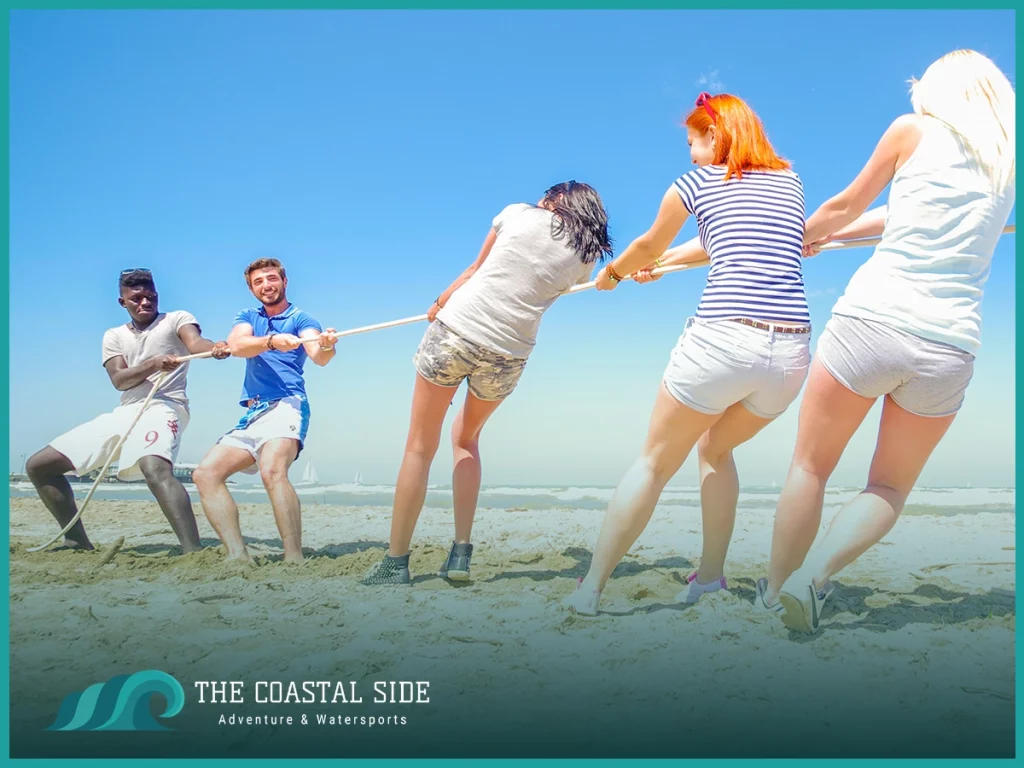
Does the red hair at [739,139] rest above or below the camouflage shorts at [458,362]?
above

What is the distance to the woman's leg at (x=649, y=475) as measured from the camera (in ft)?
9.45

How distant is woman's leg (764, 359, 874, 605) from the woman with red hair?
0.47 ft

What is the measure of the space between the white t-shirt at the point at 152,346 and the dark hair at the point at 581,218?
255 cm

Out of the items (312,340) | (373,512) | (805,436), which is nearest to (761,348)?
(805,436)

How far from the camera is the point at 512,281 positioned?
3.54 metres

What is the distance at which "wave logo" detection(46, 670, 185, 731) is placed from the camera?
2.49 meters

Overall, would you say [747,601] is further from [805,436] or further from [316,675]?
[316,675]

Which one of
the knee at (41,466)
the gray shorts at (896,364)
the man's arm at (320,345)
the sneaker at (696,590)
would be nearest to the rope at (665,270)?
the man's arm at (320,345)

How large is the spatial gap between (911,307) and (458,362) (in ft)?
5.83

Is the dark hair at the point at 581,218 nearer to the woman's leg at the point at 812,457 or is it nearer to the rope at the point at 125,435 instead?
the woman's leg at the point at 812,457

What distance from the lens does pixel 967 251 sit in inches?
103

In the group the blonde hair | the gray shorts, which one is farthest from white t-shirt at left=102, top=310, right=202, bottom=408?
the blonde hair

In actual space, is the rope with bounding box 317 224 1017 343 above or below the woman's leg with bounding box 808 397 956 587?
above

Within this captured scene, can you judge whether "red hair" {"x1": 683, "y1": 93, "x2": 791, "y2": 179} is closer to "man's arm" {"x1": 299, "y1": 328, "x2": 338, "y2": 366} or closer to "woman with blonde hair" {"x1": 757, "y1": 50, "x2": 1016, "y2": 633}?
"woman with blonde hair" {"x1": 757, "y1": 50, "x2": 1016, "y2": 633}
